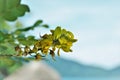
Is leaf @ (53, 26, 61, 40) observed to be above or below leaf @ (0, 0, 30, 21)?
below

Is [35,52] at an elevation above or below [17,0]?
below

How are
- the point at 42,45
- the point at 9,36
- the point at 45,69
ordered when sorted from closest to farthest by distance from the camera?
the point at 42,45, the point at 9,36, the point at 45,69

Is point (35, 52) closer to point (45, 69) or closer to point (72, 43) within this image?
point (72, 43)

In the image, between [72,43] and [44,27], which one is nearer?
[72,43]

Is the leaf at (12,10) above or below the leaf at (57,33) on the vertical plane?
above

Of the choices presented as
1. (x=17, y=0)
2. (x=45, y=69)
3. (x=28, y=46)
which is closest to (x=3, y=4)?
(x=17, y=0)

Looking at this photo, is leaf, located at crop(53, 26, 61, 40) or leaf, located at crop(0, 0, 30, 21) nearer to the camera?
leaf, located at crop(53, 26, 61, 40)

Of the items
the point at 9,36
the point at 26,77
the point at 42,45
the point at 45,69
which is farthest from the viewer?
the point at 45,69

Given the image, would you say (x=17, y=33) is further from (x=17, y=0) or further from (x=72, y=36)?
(x=72, y=36)

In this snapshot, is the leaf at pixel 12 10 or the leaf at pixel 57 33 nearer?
the leaf at pixel 57 33

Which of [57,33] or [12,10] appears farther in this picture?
[12,10]
